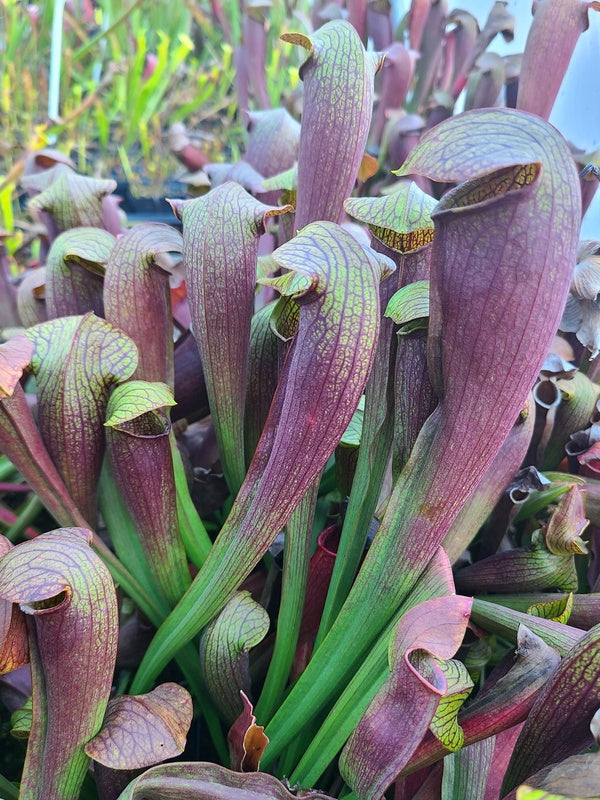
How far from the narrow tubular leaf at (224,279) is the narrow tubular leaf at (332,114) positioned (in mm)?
69

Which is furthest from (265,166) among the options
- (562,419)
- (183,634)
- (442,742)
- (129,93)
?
(129,93)

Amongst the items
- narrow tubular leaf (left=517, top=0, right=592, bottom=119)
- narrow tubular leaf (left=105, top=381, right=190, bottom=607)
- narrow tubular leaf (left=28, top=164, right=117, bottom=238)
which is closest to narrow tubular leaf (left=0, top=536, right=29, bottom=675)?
narrow tubular leaf (left=105, top=381, right=190, bottom=607)

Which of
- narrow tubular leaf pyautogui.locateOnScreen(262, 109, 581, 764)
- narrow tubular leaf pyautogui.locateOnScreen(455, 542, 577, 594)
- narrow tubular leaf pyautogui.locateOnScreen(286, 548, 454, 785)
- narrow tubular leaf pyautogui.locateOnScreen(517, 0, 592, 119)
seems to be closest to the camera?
narrow tubular leaf pyautogui.locateOnScreen(262, 109, 581, 764)

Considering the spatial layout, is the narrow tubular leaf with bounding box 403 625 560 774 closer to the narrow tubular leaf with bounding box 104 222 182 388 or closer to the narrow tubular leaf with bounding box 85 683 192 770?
the narrow tubular leaf with bounding box 85 683 192 770

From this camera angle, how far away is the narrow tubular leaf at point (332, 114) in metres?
0.55

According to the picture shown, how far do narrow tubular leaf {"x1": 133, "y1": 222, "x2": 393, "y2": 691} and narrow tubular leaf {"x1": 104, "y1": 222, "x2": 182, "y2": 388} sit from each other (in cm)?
18

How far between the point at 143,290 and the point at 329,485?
0.91 feet

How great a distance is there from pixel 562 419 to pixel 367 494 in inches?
11.7

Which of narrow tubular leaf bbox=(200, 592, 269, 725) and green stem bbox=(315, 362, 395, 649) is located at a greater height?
green stem bbox=(315, 362, 395, 649)

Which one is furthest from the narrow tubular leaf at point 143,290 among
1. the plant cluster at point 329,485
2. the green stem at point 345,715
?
the green stem at point 345,715

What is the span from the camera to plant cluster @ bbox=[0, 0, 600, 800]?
396 millimetres

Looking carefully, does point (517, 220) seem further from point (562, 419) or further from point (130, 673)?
point (130, 673)

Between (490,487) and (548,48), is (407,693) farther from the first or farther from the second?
(548,48)

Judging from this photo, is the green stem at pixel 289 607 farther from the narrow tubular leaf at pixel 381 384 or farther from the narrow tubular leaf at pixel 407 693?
the narrow tubular leaf at pixel 407 693
